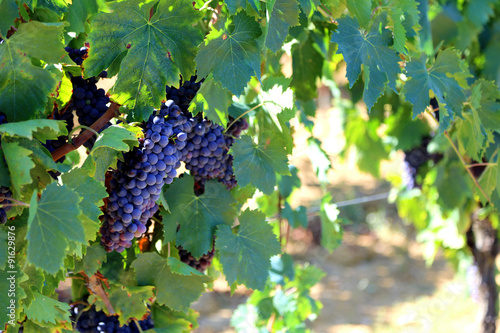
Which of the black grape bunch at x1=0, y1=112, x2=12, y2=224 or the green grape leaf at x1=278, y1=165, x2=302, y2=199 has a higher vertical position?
the black grape bunch at x1=0, y1=112, x2=12, y2=224

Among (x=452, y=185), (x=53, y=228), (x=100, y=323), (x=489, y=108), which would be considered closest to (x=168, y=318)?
(x=100, y=323)

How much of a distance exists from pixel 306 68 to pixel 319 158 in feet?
0.98

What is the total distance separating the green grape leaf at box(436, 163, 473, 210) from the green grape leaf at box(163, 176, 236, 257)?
157 cm

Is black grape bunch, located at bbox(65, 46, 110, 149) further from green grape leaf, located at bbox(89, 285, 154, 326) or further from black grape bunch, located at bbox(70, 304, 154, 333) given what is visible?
black grape bunch, located at bbox(70, 304, 154, 333)

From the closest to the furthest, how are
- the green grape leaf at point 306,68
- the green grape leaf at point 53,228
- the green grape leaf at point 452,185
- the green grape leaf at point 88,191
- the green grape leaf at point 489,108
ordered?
the green grape leaf at point 53,228, the green grape leaf at point 88,191, the green grape leaf at point 489,108, the green grape leaf at point 306,68, the green grape leaf at point 452,185

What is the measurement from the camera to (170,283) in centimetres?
112

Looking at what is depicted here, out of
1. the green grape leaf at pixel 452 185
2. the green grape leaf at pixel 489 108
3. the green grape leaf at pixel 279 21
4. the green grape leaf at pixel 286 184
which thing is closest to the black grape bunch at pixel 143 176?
the green grape leaf at pixel 279 21

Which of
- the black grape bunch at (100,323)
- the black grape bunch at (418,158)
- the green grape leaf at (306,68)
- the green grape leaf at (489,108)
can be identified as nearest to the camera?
the black grape bunch at (100,323)

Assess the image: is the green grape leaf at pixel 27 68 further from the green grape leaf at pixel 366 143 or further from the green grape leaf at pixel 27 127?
the green grape leaf at pixel 366 143

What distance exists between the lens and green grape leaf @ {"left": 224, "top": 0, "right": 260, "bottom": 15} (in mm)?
934

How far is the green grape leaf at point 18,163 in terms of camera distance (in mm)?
777

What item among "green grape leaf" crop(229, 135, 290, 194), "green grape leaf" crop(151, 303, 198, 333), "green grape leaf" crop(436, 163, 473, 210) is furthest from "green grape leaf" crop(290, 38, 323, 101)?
"green grape leaf" crop(436, 163, 473, 210)

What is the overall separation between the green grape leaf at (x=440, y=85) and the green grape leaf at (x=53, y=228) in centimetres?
74

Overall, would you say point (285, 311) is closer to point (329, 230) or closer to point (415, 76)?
point (329, 230)
